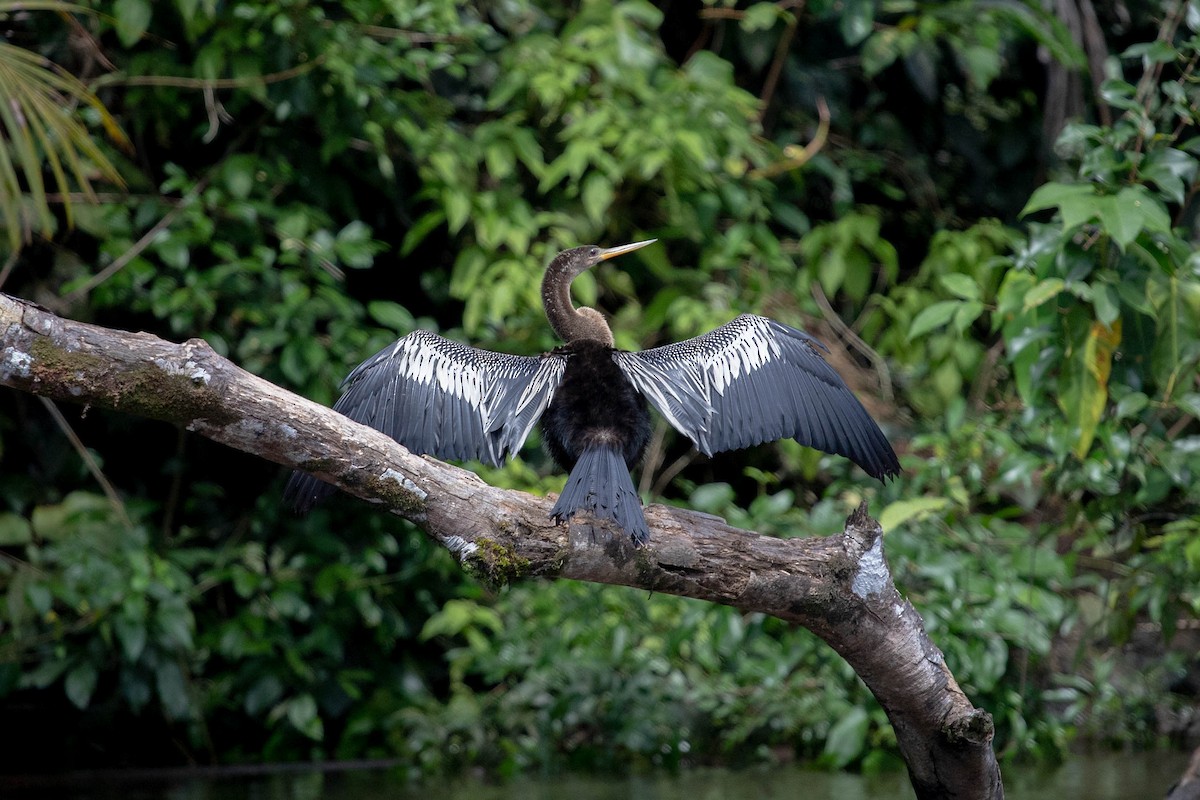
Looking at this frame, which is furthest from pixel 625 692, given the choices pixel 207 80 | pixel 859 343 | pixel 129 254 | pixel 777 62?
pixel 777 62

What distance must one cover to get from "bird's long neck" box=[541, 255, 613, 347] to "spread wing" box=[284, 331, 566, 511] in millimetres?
456

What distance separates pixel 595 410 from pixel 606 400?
1.7 inches

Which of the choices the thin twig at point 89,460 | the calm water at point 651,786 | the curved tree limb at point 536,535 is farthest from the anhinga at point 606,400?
the thin twig at point 89,460

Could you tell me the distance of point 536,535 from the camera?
2670 mm

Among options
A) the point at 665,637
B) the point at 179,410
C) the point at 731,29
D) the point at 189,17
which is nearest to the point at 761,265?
the point at 731,29

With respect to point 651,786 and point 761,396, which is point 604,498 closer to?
point 761,396

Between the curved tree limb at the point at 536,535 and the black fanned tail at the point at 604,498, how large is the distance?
4 cm

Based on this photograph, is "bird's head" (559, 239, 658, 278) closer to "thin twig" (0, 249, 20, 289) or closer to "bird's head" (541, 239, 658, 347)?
"bird's head" (541, 239, 658, 347)

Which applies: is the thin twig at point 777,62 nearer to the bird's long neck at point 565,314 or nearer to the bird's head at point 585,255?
the bird's head at point 585,255

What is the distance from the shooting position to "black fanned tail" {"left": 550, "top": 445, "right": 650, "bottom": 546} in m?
2.68

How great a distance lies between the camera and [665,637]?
5258mm

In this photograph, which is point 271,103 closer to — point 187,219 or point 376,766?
point 187,219

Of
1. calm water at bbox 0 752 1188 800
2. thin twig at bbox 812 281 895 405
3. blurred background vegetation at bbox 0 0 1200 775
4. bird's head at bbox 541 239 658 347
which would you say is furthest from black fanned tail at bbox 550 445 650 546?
thin twig at bbox 812 281 895 405

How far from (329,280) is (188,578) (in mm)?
1320
